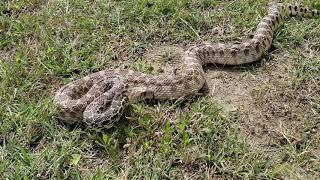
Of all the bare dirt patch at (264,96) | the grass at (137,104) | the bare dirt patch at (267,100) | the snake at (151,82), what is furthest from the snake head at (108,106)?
the bare dirt patch at (267,100)

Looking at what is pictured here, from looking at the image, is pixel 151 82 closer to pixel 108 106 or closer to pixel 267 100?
pixel 108 106

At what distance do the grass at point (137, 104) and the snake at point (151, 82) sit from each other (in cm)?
20

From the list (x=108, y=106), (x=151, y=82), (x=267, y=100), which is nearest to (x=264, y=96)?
(x=267, y=100)

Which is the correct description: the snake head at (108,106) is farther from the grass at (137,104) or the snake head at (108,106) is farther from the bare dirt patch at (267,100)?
the bare dirt patch at (267,100)


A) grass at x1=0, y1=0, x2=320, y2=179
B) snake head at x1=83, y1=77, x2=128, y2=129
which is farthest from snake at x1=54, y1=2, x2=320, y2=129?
grass at x1=0, y1=0, x2=320, y2=179

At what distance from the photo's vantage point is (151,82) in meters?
7.68

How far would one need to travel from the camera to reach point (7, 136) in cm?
692

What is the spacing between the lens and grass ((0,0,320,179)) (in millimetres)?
6320

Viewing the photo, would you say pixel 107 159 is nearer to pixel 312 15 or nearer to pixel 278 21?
pixel 278 21

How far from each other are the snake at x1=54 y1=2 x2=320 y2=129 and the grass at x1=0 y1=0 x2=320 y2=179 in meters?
0.20

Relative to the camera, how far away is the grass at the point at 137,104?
6.32 meters

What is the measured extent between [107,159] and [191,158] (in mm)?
1216

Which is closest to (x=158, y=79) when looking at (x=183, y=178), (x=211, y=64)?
(x=211, y=64)

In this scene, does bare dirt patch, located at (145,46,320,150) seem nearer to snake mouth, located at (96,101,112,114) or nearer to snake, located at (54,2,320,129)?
snake, located at (54,2,320,129)
